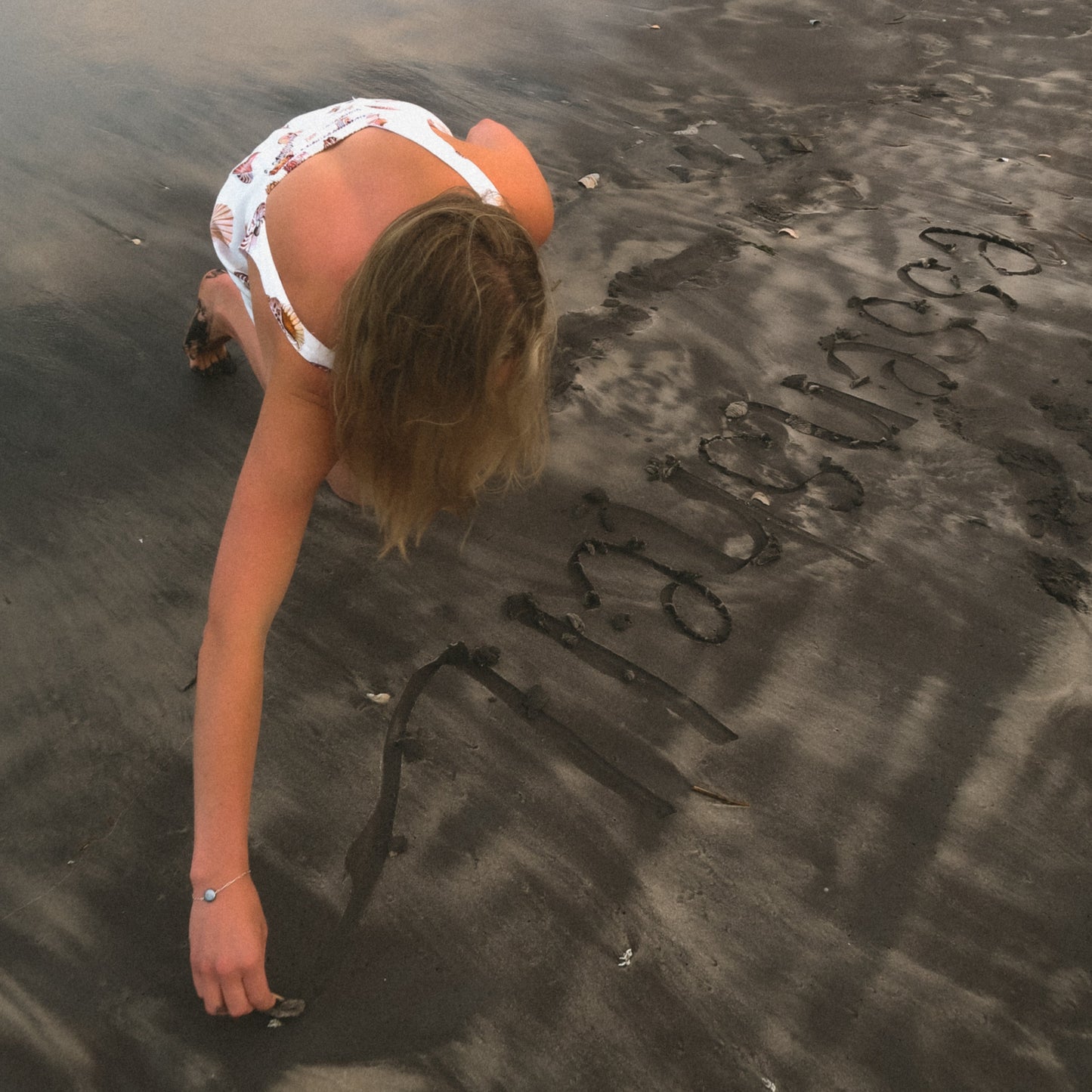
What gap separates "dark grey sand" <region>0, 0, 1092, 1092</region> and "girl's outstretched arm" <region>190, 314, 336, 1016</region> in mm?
152

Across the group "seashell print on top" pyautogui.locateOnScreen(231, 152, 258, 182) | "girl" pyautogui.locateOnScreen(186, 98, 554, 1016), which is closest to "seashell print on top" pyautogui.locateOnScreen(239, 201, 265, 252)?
"girl" pyautogui.locateOnScreen(186, 98, 554, 1016)

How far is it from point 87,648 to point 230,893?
81 cm

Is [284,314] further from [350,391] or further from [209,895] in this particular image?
[209,895]

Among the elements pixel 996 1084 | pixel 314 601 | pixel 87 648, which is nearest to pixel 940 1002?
pixel 996 1084

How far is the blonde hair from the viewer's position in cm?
131

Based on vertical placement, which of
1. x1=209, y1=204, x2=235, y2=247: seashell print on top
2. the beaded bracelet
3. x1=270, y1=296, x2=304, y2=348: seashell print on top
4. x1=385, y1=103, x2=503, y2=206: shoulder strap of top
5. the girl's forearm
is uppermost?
x1=385, y1=103, x2=503, y2=206: shoulder strap of top

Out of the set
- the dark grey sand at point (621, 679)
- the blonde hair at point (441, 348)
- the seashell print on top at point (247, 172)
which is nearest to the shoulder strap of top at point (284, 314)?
the blonde hair at point (441, 348)

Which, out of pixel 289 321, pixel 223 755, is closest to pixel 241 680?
pixel 223 755

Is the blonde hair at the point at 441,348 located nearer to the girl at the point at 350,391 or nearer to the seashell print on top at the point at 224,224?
the girl at the point at 350,391

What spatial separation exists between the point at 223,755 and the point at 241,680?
114 mm

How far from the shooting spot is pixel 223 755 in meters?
1.44

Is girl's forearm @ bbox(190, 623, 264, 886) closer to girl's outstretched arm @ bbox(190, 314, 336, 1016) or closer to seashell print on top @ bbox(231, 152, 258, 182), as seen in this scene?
girl's outstretched arm @ bbox(190, 314, 336, 1016)

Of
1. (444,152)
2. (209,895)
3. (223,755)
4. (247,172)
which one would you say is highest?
(444,152)

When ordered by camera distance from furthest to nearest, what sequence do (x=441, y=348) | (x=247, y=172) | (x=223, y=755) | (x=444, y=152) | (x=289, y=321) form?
(x=247, y=172), (x=444, y=152), (x=289, y=321), (x=223, y=755), (x=441, y=348)
